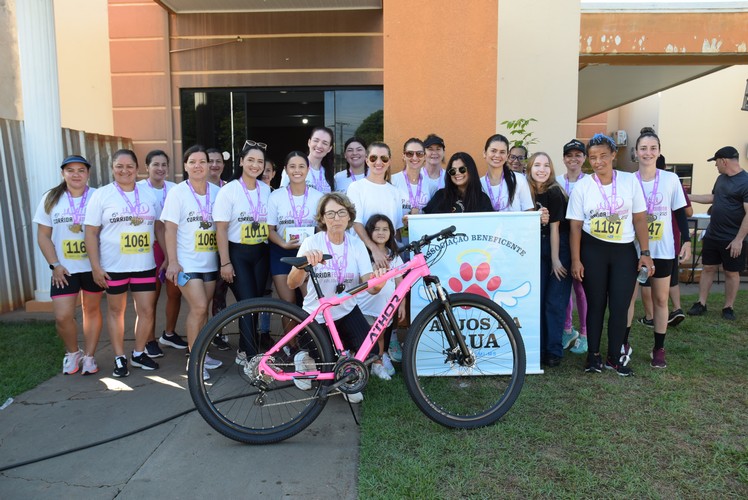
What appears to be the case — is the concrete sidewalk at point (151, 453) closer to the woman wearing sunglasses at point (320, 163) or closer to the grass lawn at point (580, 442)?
the grass lawn at point (580, 442)

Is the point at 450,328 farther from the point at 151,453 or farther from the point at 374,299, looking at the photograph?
the point at 151,453

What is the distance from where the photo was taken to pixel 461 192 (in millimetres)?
4453

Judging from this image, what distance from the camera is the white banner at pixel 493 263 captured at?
14.1 feet

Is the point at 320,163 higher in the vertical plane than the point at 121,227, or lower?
higher

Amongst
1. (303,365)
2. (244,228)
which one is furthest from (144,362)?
(303,365)

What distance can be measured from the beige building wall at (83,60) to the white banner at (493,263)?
709cm

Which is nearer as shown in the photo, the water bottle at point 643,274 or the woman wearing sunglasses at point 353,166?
the water bottle at point 643,274

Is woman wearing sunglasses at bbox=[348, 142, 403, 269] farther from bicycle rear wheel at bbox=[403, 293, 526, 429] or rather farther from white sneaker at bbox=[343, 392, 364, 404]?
white sneaker at bbox=[343, 392, 364, 404]

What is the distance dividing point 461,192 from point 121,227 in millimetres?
2818

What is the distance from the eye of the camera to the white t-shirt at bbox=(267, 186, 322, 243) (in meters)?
4.48

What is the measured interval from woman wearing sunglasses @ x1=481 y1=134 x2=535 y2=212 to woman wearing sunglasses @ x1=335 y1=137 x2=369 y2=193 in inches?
53.0

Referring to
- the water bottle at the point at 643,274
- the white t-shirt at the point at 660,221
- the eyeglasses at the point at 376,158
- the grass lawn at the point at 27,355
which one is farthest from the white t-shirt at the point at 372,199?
the grass lawn at the point at 27,355

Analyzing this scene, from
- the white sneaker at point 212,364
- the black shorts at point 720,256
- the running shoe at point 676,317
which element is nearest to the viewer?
the white sneaker at point 212,364

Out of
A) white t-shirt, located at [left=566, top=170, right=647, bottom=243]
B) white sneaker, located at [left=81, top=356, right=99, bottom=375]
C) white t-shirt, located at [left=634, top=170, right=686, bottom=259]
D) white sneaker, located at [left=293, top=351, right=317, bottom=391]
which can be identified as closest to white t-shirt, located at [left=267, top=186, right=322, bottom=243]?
white sneaker, located at [left=293, top=351, right=317, bottom=391]
